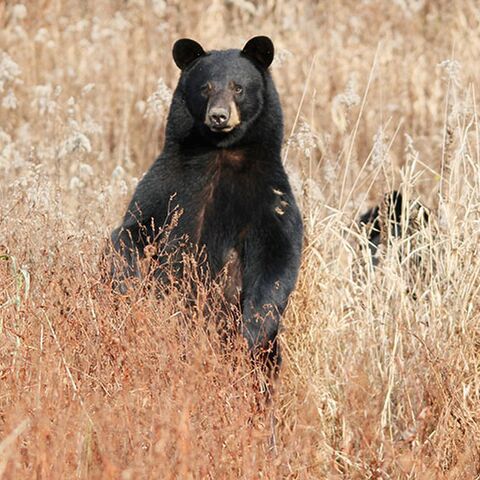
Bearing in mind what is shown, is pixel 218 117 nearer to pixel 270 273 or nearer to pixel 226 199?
pixel 226 199

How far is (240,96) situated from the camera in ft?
17.4

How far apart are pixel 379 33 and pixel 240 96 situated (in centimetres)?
604

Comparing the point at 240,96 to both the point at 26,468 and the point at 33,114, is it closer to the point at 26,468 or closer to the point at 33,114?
the point at 26,468

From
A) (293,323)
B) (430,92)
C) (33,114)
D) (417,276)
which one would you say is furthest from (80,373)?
(430,92)

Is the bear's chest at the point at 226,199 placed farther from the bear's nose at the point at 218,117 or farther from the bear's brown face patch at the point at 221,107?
the bear's nose at the point at 218,117

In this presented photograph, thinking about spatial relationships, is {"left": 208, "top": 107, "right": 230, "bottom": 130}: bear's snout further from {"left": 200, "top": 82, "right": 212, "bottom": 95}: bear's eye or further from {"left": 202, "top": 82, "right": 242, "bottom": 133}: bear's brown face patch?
{"left": 200, "top": 82, "right": 212, "bottom": 95}: bear's eye

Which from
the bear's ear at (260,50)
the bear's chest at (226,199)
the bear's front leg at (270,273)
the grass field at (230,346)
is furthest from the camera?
the bear's ear at (260,50)

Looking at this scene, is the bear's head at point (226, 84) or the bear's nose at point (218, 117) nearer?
the bear's nose at point (218, 117)

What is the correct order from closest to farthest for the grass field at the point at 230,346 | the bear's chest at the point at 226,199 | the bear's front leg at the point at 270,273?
the grass field at the point at 230,346 → the bear's front leg at the point at 270,273 → the bear's chest at the point at 226,199

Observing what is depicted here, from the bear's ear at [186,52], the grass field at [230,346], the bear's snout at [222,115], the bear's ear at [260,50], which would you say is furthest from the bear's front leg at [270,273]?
the bear's ear at [186,52]

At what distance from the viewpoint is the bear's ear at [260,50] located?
535 cm

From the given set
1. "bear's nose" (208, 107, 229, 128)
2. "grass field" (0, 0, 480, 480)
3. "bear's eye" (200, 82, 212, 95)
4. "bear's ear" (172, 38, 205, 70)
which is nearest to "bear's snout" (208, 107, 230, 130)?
"bear's nose" (208, 107, 229, 128)

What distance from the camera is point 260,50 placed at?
17.7 feet

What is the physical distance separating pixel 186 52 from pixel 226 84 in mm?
286
